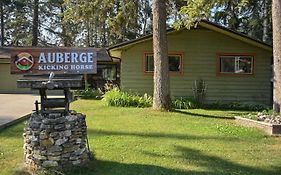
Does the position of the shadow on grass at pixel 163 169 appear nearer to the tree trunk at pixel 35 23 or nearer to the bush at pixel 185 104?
the bush at pixel 185 104

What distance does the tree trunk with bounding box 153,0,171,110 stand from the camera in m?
14.0

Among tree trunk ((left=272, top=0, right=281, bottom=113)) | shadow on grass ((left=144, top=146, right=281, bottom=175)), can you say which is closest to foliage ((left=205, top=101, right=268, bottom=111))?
tree trunk ((left=272, top=0, right=281, bottom=113))

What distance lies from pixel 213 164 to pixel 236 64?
12.8 meters

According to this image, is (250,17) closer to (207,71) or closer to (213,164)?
(207,71)

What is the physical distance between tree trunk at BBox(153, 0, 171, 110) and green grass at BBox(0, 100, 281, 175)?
6.86ft

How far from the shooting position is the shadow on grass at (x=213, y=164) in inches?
253

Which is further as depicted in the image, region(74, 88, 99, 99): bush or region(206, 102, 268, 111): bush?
region(74, 88, 99, 99): bush

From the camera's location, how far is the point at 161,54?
14.0 metres

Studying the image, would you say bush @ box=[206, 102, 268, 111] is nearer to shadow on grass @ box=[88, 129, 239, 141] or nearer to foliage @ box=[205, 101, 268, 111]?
foliage @ box=[205, 101, 268, 111]

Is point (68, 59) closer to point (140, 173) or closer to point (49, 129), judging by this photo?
point (49, 129)

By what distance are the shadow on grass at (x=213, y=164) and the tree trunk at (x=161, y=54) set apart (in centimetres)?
629

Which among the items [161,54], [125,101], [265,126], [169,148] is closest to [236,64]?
[125,101]

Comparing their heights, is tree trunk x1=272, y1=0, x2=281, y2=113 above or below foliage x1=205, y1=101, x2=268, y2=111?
above

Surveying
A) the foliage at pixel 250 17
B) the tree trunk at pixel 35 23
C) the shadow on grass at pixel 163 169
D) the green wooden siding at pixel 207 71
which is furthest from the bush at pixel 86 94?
the tree trunk at pixel 35 23
